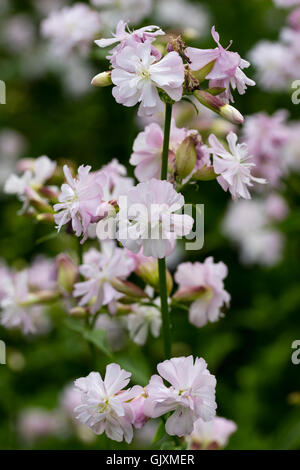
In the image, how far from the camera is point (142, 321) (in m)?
1.35

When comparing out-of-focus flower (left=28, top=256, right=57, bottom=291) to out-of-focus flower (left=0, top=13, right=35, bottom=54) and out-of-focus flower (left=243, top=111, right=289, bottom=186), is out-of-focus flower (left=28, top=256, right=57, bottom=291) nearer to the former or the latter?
out-of-focus flower (left=243, top=111, right=289, bottom=186)

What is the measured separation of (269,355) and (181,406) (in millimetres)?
1169

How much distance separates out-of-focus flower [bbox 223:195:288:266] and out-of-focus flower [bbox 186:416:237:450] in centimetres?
121

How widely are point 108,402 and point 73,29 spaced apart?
45.1 inches

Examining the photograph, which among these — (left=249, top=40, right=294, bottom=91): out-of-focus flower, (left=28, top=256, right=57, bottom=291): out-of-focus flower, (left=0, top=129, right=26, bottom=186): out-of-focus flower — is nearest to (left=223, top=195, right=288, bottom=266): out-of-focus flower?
(left=249, top=40, right=294, bottom=91): out-of-focus flower

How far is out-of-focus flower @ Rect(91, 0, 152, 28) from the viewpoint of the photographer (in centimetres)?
202

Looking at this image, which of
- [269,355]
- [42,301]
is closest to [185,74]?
[42,301]

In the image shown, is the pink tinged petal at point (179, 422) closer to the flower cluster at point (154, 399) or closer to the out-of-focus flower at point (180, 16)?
the flower cluster at point (154, 399)

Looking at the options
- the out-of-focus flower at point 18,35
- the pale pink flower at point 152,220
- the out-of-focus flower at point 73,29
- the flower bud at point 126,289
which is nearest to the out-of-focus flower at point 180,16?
the out-of-focus flower at point 18,35

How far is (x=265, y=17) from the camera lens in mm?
3352

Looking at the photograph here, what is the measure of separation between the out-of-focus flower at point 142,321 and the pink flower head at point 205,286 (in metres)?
0.07
